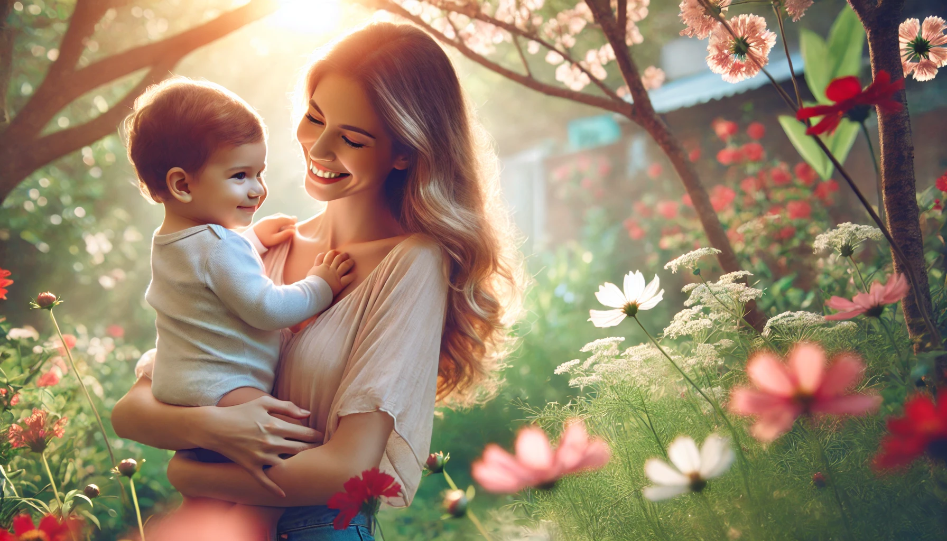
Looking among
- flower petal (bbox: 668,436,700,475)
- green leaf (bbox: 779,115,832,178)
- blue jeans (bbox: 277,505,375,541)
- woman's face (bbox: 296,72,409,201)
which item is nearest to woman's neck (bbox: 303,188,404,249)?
woman's face (bbox: 296,72,409,201)

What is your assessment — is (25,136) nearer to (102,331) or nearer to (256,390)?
(256,390)

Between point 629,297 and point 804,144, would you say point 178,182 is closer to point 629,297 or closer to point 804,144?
point 629,297

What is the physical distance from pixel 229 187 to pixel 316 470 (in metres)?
0.51

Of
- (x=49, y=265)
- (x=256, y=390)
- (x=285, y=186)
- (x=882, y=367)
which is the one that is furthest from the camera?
(x=285, y=186)

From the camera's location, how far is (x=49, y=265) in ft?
10.7

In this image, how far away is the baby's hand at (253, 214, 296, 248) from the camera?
1406mm

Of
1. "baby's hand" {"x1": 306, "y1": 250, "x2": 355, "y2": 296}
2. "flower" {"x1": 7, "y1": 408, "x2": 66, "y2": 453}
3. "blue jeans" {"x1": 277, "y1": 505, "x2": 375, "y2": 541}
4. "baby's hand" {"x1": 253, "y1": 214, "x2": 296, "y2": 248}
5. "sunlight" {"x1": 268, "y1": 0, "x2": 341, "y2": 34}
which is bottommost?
"blue jeans" {"x1": 277, "y1": 505, "x2": 375, "y2": 541}

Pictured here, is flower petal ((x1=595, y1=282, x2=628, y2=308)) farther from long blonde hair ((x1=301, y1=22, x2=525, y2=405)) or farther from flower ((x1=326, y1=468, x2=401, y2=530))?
flower ((x1=326, y1=468, x2=401, y2=530))

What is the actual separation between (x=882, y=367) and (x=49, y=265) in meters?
3.81

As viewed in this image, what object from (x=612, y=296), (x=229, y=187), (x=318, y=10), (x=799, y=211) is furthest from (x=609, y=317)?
(x=799, y=211)

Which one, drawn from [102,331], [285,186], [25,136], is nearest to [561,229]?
[285,186]

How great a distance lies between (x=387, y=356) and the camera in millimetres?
977

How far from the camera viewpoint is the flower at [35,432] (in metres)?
1.19

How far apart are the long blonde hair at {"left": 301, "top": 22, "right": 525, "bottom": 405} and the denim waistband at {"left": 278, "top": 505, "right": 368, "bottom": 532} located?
0.41 meters
